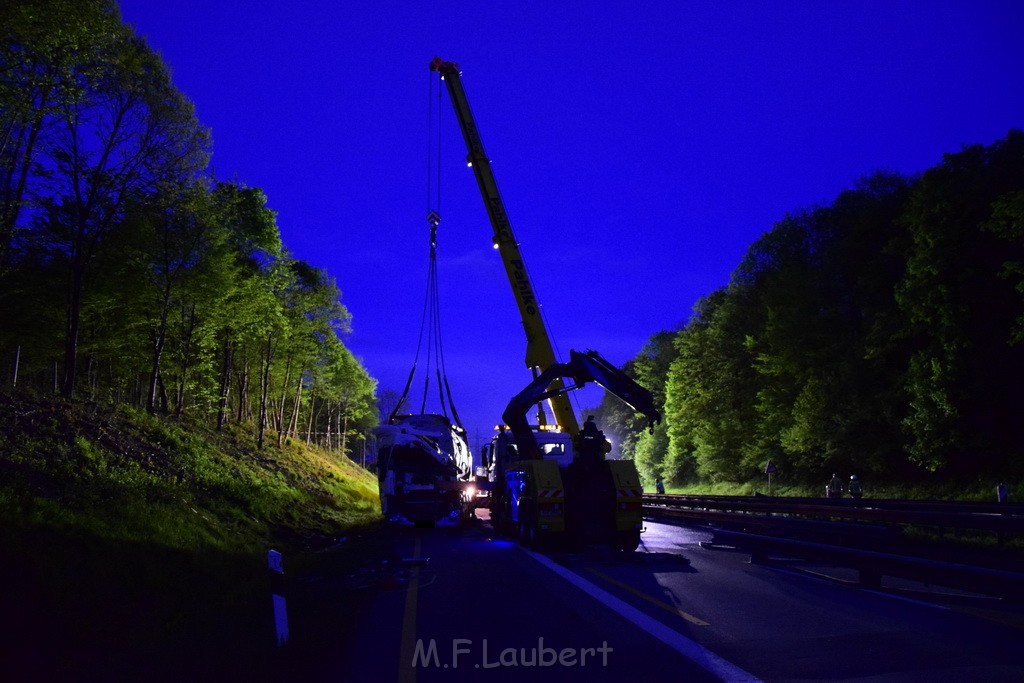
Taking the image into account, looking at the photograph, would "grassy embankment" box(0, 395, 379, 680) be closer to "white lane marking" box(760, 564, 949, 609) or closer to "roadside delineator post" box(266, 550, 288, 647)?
"roadside delineator post" box(266, 550, 288, 647)

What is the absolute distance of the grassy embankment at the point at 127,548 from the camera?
8086 millimetres

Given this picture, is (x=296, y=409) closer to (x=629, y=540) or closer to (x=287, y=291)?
(x=287, y=291)

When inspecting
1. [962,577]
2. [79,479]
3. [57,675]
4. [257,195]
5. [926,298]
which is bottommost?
[57,675]

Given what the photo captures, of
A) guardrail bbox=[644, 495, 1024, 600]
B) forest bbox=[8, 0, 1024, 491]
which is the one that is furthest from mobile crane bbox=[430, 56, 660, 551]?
forest bbox=[8, 0, 1024, 491]

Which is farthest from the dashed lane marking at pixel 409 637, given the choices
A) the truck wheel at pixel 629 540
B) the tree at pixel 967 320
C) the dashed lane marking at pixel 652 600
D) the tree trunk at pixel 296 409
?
the tree trunk at pixel 296 409

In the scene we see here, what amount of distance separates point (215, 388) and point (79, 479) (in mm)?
20814

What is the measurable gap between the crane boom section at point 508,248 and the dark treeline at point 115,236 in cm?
930

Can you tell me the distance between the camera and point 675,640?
7613 mm

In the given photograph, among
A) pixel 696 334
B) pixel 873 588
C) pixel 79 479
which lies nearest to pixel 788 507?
pixel 873 588

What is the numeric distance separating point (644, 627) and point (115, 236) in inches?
877

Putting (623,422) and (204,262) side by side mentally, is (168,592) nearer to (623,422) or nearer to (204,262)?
(204,262)

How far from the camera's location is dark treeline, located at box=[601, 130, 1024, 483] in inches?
1141

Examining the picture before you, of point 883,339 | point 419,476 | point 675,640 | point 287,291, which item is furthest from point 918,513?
point 287,291

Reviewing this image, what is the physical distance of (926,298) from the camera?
30359mm
